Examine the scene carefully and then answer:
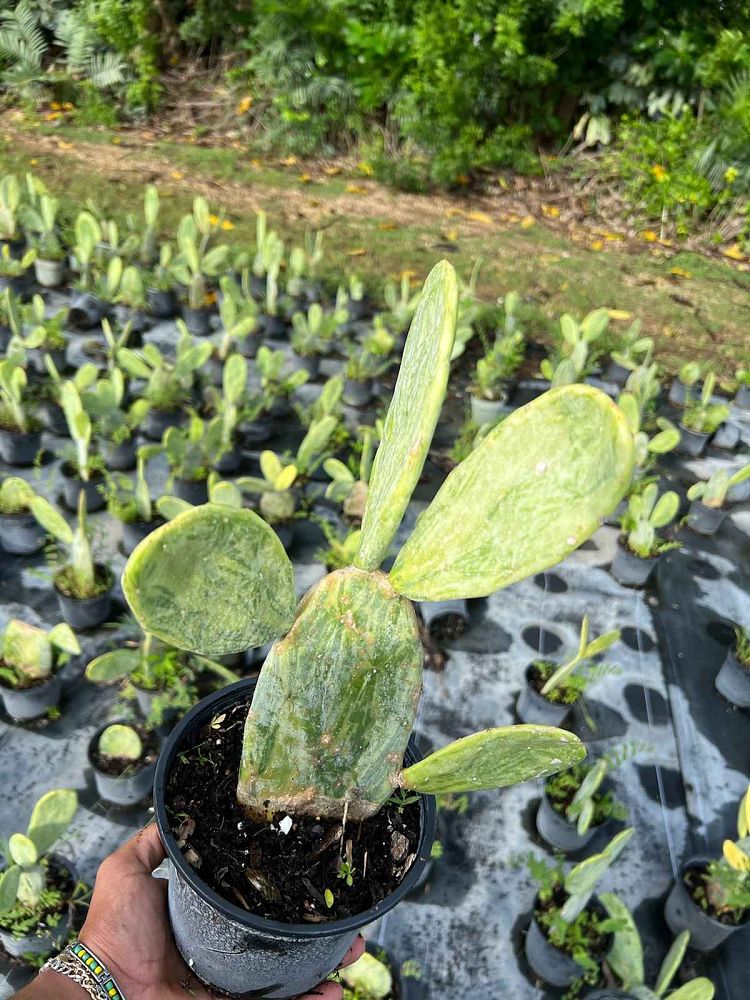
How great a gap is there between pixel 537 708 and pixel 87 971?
43.2 inches

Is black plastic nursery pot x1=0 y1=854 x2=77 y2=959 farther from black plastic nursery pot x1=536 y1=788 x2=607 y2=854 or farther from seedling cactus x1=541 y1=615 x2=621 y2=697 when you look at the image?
seedling cactus x1=541 y1=615 x2=621 y2=697

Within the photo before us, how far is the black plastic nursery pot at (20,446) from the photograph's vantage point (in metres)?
2.13

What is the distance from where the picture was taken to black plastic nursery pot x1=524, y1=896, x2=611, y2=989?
1.29 metres

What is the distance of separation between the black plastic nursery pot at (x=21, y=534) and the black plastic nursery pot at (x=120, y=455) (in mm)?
326

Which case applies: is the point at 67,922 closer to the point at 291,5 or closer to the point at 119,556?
the point at 119,556

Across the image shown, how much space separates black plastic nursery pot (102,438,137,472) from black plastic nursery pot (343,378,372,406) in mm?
800

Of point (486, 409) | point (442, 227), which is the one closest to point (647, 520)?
point (486, 409)

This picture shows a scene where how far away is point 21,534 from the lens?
190 cm

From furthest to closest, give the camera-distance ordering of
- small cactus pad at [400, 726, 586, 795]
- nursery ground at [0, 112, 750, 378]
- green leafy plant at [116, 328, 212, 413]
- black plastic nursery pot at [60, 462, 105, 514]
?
nursery ground at [0, 112, 750, 378]
green leafy plant at [116, 328, 212, 413]
black plastic nursery pot at [60, 462, 105, 514]
small cactus pad at [400, 726, 586, 795]

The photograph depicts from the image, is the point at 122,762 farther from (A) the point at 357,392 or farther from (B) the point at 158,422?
(A) the point at 357,392

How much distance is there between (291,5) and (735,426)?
4.16m

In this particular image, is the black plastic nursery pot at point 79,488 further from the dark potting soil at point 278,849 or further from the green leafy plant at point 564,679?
the dark potting soil at point 278,849

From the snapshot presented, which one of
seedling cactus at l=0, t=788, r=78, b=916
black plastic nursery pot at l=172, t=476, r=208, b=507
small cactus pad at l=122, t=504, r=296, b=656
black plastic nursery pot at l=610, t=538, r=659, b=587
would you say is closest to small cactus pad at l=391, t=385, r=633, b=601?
small cactus pad at l=122, t=504, r=296, b=656

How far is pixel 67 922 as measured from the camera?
1.22 meters
